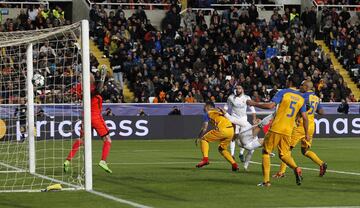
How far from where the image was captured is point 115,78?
40875 millimetres

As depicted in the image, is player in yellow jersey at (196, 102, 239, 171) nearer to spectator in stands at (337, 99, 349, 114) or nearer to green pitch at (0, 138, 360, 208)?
green pitch at (0, 138, 360, 208)

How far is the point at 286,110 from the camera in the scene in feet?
55.4

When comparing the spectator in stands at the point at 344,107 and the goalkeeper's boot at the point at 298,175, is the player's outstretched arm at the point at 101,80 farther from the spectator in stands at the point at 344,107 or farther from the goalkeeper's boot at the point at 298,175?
the spectator in stands at the point at 344,107

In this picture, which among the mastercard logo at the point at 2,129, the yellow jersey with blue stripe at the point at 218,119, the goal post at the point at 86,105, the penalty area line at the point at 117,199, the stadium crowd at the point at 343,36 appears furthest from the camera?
the stadium crowd at the point at 343,36

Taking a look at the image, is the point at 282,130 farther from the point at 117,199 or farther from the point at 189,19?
the point at 189,19

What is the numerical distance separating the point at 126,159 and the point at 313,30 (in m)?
26.7

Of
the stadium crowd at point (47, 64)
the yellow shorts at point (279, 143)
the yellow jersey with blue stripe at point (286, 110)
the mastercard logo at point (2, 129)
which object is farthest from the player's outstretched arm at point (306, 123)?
the mastercard logo at point (2, 129)

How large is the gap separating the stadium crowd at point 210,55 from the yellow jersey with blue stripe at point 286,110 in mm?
22965

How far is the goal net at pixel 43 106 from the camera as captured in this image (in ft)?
56.4

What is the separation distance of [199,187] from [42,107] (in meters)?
18.7

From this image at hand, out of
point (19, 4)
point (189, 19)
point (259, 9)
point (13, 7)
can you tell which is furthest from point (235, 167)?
point (259, 9)

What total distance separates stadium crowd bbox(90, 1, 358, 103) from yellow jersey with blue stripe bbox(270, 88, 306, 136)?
904 inches

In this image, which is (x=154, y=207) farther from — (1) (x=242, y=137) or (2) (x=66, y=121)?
(2) (x=66, y=121)

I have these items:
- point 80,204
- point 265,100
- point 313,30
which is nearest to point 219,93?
point 265,100
